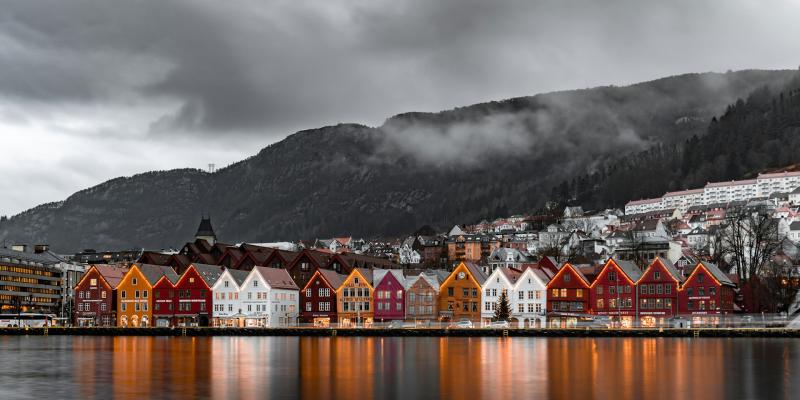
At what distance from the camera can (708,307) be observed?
113 m

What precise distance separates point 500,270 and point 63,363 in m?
70.2

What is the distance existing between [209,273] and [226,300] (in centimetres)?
582

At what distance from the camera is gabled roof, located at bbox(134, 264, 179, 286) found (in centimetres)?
13162

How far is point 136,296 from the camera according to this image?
13162cm

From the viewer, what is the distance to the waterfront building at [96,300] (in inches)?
5226

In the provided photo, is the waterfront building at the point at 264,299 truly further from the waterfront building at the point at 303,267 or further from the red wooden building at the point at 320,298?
the waterfront building at the point at 303,267

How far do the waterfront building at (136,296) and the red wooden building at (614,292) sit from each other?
58337 millimetres

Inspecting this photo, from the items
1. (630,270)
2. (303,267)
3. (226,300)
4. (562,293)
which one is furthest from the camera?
(303,267)

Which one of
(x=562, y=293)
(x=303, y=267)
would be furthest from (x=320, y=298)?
(x=562, y=293)

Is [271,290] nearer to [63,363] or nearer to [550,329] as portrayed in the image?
[550,329]

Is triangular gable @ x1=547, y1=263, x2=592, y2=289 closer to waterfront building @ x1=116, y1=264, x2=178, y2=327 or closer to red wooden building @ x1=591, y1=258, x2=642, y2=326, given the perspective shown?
red wooden building @ x1=591, y1=258, x2=642, y2=326

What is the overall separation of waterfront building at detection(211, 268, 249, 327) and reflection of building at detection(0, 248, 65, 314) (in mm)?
62145

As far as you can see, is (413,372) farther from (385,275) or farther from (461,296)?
(385,275)

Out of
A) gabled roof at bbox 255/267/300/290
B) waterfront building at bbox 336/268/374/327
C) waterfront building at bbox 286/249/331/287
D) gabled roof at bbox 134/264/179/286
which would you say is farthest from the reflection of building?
waterfront building at bbox 336/268/374/327
